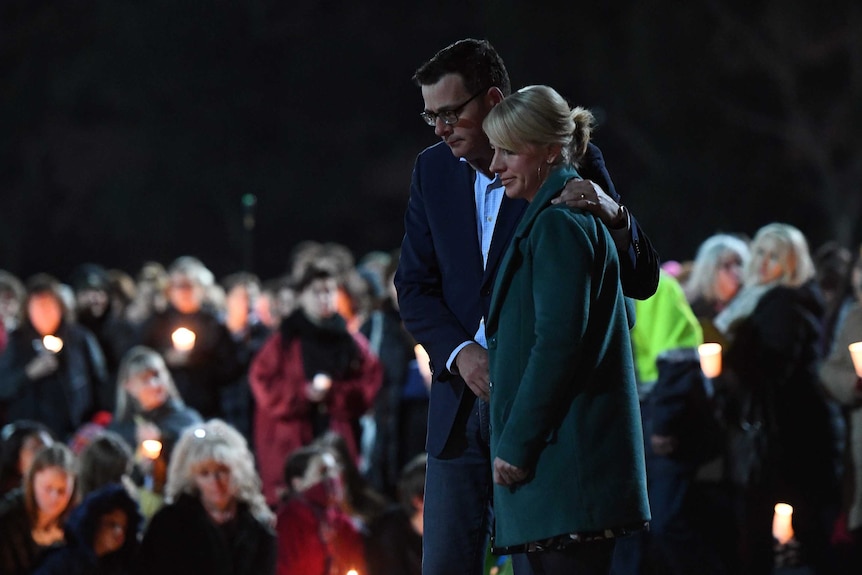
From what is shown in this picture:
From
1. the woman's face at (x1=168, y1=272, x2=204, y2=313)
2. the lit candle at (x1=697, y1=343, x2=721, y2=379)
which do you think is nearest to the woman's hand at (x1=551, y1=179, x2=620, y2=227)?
the lit candle at (x1=697, y1=343, x2=721, y2=379)

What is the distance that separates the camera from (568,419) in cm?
402

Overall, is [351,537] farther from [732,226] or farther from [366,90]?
[366,90]

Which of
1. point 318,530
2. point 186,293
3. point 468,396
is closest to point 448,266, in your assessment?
point 468,396

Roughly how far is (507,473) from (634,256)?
715mm

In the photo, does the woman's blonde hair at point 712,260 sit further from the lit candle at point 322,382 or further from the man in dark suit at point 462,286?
the man in dark suit at point 462,286

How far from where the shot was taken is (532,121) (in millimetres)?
4078

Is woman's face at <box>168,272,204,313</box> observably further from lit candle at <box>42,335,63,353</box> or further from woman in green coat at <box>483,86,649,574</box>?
woman in green coat at <box>483,86,649,574</box>

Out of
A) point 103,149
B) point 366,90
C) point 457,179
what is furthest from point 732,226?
point 457,179

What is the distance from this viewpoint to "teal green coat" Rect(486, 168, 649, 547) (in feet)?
13.0

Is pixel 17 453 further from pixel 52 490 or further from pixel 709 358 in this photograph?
pixel 709 358

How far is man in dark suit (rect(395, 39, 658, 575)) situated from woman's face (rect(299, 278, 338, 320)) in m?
5.30

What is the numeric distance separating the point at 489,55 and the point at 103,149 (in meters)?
31.2

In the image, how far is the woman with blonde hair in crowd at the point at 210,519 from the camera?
7.32 m

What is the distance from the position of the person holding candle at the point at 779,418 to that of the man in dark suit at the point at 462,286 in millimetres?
4117
